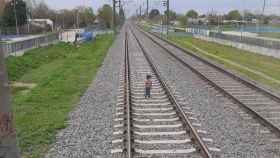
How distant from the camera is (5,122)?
4.98 m

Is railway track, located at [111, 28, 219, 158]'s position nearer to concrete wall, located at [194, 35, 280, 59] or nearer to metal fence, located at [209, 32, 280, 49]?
concrete wall, located at [194, 35, 280, 59]

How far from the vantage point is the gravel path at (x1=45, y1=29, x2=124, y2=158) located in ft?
30.5

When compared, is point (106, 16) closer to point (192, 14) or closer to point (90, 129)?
point (192, 14)

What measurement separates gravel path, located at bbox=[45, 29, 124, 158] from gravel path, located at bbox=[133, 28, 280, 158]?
9.13 feet

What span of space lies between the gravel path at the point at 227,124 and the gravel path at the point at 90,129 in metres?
2.78

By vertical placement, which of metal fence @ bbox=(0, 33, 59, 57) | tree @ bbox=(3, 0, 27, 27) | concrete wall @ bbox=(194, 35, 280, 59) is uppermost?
tree @ bbox=(3, 0, 27, 27)

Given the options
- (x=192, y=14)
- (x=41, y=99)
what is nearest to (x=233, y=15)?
(x=192, y=14)

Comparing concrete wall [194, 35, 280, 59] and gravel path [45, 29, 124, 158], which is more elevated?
concrete wall [194, 35, 280, 59]

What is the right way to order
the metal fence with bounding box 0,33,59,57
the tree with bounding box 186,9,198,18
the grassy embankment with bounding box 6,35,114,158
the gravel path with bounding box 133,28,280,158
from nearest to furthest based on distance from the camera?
the gravel path with bounding box 133,28,280,158 → the grassy embankment with bounding box 6,35,114,158 → the metal fence with bounding box 0,33,59,57 → the tree with bounding box 186,9,198,18

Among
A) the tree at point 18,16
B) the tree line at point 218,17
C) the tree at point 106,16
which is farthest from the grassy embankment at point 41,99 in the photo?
the tree at point 106,16

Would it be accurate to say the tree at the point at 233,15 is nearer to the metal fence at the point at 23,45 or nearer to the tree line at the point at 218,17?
the tree line at the point at 218,17

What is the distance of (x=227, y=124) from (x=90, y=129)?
12.9ft

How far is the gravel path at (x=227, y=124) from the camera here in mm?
9461

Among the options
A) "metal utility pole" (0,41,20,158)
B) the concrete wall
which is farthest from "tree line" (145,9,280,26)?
"metal utility pole" (0,41,20,158)
